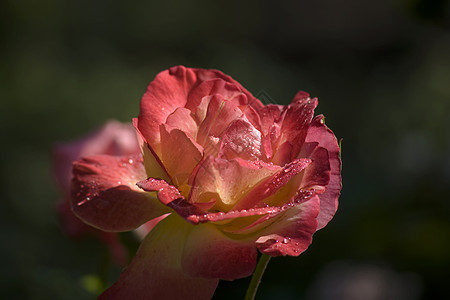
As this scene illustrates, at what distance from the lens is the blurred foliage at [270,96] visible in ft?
5.58

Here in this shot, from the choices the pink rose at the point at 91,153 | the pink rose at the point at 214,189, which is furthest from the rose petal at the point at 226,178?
the pink rose at the point at 91,153

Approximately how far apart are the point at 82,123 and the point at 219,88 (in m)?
2.55

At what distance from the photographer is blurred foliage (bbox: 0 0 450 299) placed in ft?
5.58

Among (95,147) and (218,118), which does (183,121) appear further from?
(95,147)

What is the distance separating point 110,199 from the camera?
0.52m

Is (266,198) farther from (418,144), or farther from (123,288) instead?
(418,144)

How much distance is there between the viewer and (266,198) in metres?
0.48

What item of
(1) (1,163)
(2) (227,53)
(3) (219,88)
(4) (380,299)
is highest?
(3) (219,88)

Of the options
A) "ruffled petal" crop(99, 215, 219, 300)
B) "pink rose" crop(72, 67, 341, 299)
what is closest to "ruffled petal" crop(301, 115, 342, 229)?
"pink rose" crop(72, 67, 341, 299)

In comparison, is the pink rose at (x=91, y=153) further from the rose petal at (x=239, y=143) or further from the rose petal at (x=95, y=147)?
the rose petal at (x=239, y=143)

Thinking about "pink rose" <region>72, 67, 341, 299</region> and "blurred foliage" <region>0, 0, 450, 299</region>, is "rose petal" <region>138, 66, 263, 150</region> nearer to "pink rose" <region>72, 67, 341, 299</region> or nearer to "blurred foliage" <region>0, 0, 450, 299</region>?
"pink rose" <region>72, 67, 341, 299</region>

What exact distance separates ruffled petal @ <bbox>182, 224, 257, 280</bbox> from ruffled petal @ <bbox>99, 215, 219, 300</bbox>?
0.02 metres

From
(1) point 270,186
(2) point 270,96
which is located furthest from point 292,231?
(2) point 270,96

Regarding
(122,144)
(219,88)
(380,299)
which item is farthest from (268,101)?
(380,299)
